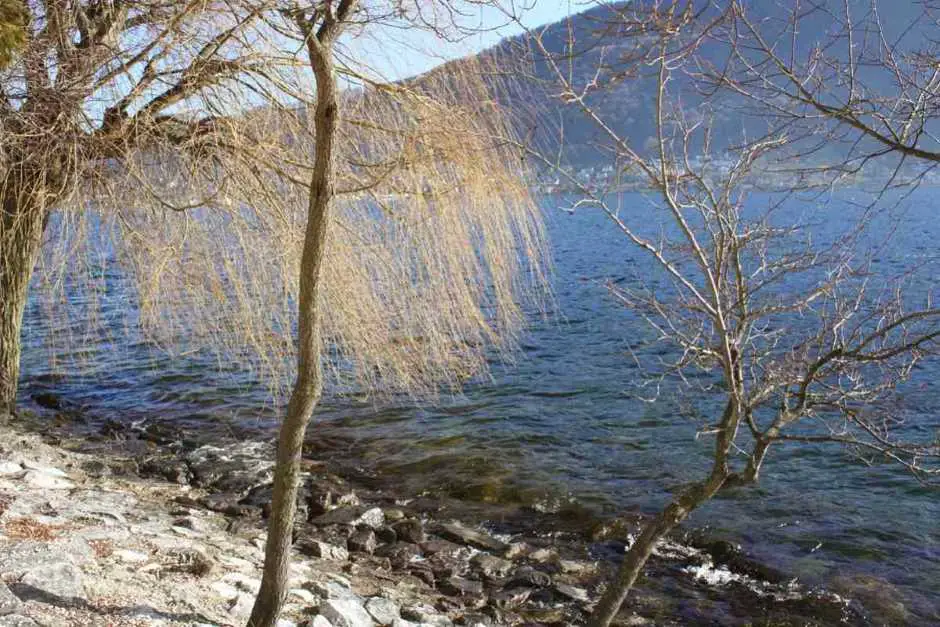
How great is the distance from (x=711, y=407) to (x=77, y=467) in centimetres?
734

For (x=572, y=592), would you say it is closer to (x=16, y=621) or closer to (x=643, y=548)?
(x=643, y=548)

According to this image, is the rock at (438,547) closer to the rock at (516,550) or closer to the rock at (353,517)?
the rock at (516,550)

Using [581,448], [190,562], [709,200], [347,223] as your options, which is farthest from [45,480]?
[581,448]

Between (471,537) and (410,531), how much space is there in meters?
0.46

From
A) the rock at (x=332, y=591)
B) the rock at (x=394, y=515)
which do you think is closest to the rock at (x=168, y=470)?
the rock at (x=394, y=515)

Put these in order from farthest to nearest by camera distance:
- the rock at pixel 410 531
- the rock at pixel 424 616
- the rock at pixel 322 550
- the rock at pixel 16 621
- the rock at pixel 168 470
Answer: the rock at pixel 168 470, the rock at pixel 410 531, the rock at pixel 322 550, the rock at pixel 424 616, the rock at pixel 16 621

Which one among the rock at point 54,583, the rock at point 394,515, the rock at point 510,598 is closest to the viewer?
the rock at point 54,583

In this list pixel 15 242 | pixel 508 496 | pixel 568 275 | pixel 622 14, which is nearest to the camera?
pixel 622 14

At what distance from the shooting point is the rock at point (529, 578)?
5539mm

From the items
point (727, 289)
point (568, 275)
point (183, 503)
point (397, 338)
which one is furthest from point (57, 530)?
point (568, 275)

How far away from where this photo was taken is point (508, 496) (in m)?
7.61

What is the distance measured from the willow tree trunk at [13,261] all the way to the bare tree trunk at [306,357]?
340cm

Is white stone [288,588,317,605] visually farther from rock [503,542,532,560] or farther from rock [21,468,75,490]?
rock [21,468,75,490]

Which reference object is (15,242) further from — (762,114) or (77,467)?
(762,114)
